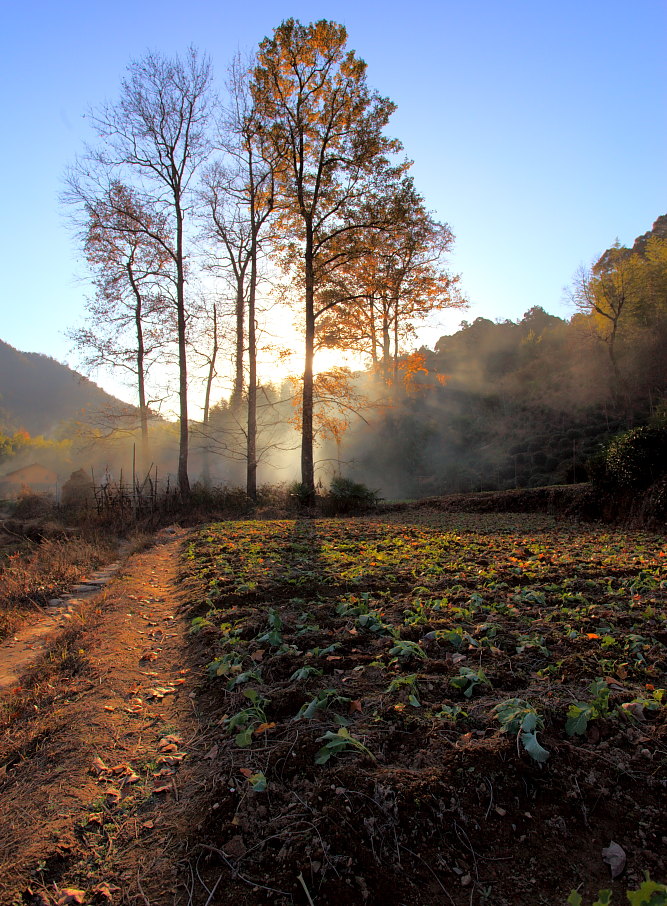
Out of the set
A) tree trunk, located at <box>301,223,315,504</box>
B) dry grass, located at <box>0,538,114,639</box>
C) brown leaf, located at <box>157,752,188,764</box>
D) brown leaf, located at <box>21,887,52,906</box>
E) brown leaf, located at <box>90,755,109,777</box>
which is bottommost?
dry grass, located at <box>0,538,114,639</box>

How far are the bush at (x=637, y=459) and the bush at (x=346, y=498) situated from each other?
7.49m

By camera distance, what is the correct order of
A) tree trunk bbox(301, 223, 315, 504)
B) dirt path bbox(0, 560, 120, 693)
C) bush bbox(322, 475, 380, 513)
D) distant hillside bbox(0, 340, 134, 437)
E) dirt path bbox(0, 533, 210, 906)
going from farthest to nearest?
distant hillside bbox(0, 340, 134, 437), bush bbox(322, 475, 380, 513), tree trunk bbox(301, 223, 315, 504), dirt path bbox(0, 560, 120, 693), dirt path bbox(0, 533, 210, 906)

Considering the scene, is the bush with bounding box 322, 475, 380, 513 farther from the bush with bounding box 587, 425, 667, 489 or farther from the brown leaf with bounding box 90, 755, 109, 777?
the brown leaf with bounding box 90, 755, 109, 777

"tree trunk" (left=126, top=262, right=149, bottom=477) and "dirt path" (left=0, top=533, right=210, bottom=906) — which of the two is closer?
"dirt path" (left=0, top=533, right=210, bottom=906)

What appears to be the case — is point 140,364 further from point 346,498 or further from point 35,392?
point 35,392

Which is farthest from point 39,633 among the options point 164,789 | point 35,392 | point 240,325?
point 35,392

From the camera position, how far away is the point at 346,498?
15664 mm

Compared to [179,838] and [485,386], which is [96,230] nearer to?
[179,838]

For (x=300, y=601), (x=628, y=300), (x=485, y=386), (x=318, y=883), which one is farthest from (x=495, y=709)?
(x=485, y=386)

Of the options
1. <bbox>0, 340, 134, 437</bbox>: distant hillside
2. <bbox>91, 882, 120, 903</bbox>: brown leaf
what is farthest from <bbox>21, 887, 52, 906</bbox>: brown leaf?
<bbox>0, 340, 134, 437</bbox>: distant hillside

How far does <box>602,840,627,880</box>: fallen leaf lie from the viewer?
1.52 metres

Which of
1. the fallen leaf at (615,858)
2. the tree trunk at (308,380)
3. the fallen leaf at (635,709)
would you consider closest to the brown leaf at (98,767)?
the fallen leaf at (615,858)

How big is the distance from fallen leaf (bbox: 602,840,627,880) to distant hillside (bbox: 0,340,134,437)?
97.7 meters

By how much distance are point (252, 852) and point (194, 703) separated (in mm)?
1432
